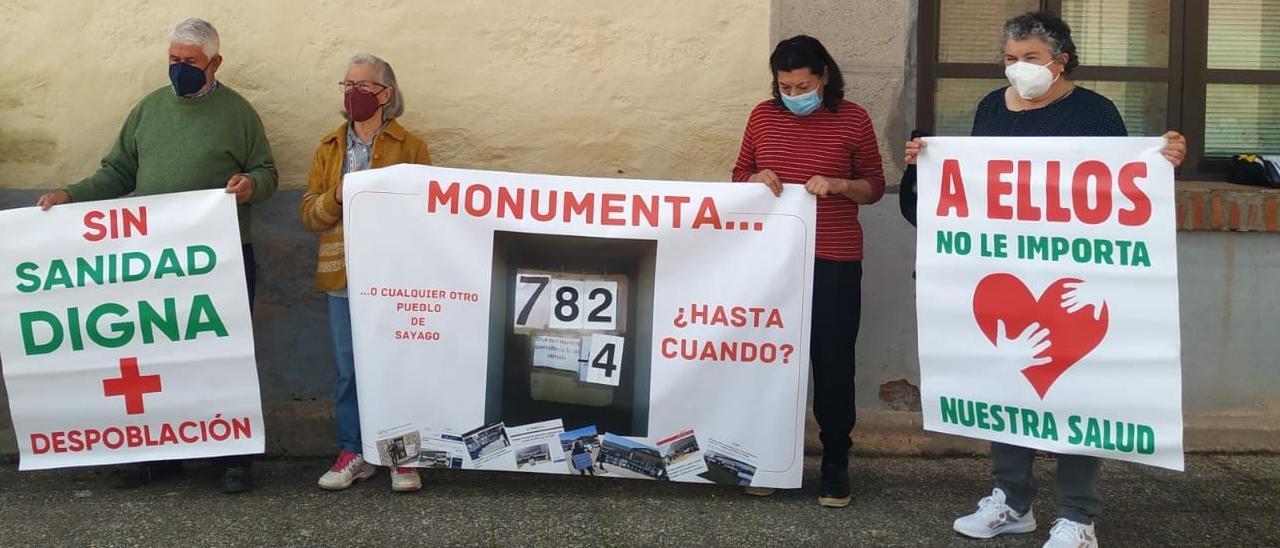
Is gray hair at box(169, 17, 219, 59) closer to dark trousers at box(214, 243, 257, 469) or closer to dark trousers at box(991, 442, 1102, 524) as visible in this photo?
dark trousers at box(214, 243, 257, 469)

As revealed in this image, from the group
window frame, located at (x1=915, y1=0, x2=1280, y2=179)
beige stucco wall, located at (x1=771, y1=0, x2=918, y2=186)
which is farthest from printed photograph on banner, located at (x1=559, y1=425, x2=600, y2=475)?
window frame, located at (x1=915, y1=0, x2=1280, y2=179)

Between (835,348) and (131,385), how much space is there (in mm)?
2478

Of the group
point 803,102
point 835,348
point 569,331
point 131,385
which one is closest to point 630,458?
point 569,331

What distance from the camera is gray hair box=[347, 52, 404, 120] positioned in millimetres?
4469

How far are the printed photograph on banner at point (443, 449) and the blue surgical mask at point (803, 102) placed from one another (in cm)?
164

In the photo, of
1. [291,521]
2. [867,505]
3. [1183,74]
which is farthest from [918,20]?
[291,521]

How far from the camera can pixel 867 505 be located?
4.50m

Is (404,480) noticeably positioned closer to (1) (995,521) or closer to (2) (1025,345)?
(1) (995,521)

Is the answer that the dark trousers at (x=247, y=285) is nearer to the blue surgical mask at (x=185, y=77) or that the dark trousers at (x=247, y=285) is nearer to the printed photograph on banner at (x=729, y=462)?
the blue surgical mask at (x=185, y=77)

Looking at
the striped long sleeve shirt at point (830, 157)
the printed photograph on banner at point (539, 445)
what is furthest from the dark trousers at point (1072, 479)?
the printed photograph on banner at point (539, 445)

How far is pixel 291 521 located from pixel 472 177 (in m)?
1.33

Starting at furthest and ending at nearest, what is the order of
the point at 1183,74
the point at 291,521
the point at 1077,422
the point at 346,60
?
the point at 1183,74 < the point at 346,60 < the point at 291,521 < the point at 1077,422

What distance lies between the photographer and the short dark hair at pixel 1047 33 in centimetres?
389

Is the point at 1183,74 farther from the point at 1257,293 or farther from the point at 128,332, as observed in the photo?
the point at 128,332
